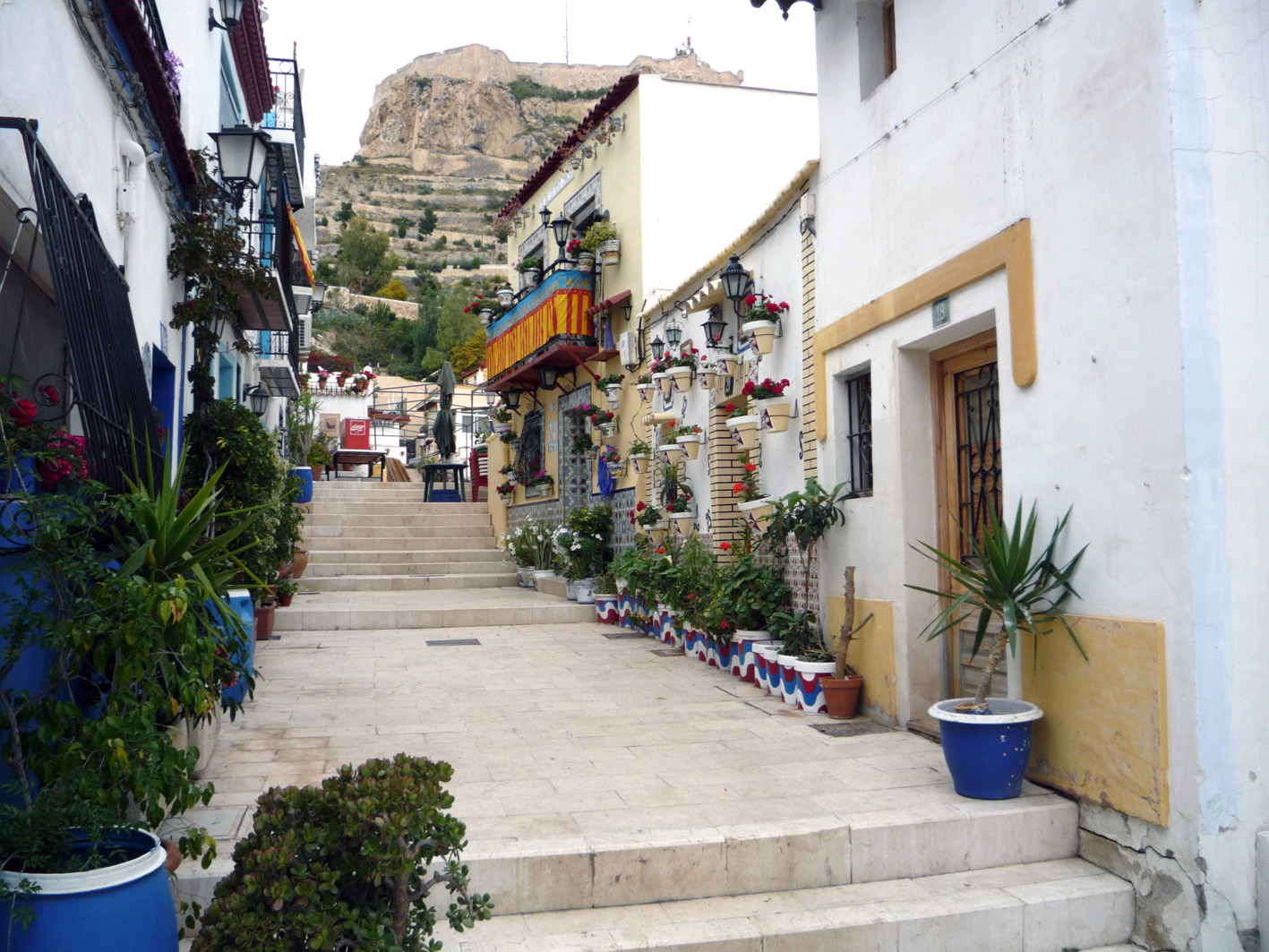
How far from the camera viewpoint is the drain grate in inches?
238

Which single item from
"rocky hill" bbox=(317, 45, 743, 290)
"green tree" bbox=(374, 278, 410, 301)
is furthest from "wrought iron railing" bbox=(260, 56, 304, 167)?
"rocky hill" bbox=(317, 45, 743, 290)

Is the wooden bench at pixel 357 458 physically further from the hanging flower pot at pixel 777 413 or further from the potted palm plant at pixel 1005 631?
the potted palm plant at pixel 1005 631

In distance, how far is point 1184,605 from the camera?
152 inches

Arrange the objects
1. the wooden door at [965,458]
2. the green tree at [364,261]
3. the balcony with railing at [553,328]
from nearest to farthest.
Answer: the wooden door at [965,458] → the balcony with railing at [553,328] → the green tree at [364,261]

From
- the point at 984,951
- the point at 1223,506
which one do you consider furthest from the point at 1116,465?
the point at 984,951

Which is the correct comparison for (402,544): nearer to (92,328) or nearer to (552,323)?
(552,323)

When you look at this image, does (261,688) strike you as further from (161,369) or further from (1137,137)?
(1137,137)

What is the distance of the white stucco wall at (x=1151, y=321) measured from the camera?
3814 millimetres

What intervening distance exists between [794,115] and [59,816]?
11277 millimetres

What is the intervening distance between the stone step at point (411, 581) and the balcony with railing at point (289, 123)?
6.40m

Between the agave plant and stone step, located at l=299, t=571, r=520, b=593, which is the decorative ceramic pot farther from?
stone step, located at l=299, t=571, r=520, b=593

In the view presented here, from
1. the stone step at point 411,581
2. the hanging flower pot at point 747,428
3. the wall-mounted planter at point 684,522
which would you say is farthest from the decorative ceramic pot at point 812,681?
the stone step at point 411,581

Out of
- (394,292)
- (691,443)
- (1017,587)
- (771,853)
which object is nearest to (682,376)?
(691,443)

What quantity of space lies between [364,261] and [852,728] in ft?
189
